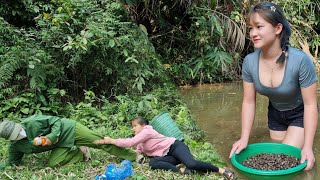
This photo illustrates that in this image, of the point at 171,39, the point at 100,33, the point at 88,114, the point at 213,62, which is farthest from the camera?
the point at 171,39

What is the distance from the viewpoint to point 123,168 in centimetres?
300

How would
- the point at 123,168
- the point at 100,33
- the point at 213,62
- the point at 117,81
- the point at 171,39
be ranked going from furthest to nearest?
the point at 171,39, the point at 213,62, the point at 117,81, the point at 100,33, the point at 123,168

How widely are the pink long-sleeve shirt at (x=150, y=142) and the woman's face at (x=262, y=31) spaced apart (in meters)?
1.02

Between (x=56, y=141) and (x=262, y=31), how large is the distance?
1.77 m

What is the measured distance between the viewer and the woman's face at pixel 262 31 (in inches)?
126

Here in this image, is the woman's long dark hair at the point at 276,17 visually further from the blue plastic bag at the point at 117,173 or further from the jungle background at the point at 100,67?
the blue plastic bag at the point at 117,173

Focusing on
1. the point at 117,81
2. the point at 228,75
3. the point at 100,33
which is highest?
the point at 100,33

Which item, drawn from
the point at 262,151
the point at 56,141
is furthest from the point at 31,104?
the point at 262,151

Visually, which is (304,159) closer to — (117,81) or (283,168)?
(283,168)

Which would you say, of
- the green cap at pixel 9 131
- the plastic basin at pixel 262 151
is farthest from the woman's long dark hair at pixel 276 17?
the green cap at pixel 9 131

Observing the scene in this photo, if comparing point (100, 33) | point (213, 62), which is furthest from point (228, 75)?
point (100, 33)

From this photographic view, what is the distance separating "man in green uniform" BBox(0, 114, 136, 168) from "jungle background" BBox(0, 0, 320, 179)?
0.10 meters

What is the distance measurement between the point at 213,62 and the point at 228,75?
13.8 inches

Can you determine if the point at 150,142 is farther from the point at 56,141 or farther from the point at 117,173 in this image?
the point at 56,141
